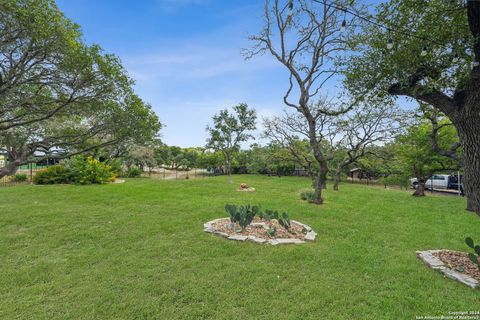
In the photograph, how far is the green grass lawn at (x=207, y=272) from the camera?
208 centimetres

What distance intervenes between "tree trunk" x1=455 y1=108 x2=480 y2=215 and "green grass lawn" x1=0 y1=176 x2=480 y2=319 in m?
1.15

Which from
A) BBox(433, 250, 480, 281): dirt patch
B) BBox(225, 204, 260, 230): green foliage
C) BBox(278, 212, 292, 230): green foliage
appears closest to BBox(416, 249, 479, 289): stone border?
BBox(433, 250, 480, 281): dirt patch

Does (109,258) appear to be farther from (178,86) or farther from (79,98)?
(178,86)

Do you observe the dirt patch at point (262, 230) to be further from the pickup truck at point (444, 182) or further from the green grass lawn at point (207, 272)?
the pickup truck at point (444, 182)

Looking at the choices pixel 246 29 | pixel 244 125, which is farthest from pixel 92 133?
pixel 244 125

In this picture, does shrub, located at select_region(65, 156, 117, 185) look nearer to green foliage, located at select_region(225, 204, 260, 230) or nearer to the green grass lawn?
the green grass lawn

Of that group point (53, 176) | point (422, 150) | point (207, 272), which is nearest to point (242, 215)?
point (207, 272)

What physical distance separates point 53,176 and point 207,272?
13138 mm

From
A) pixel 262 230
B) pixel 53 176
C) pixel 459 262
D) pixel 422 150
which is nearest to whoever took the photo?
pixel 459 262

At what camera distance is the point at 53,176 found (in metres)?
11.5

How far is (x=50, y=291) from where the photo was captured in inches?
91.3

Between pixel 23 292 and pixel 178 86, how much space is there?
8642 millimetres

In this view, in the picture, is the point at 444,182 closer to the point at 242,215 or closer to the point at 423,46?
the point at 423,46

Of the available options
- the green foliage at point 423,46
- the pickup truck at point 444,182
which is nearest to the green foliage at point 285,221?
the green foliage at point 423,46
